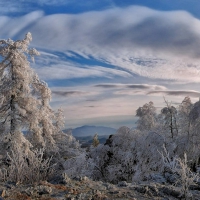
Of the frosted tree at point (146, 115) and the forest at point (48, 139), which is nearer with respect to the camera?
the forest at point (48, 139)

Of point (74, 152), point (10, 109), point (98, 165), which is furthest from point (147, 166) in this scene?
point (10, 109)

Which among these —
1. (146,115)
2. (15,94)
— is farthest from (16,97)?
(146,115)

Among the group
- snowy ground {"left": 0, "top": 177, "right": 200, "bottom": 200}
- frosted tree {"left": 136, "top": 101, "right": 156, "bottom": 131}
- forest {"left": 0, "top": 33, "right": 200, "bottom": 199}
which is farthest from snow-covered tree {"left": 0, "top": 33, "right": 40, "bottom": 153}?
frosted tree {"left": 136, "top": 101, "right": 156, "bottom": 131}

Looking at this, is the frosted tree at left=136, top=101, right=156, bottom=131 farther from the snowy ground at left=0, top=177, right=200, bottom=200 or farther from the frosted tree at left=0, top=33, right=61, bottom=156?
the snowy ground at left=0, top=177, right=200, bottom=200

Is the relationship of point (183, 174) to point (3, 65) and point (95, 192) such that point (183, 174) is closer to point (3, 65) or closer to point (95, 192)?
point (95, 192)

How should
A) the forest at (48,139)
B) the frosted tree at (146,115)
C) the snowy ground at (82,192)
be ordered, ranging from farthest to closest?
the frosted tree at (146,115) < the forest at (48,139) < the snowy ground at (82,192)

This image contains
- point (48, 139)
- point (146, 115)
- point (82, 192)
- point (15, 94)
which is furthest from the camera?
point (146, 115)

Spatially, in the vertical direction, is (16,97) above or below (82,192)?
above

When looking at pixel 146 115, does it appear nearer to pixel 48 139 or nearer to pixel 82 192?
pixel 48 139

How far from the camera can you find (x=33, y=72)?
55.8 feet

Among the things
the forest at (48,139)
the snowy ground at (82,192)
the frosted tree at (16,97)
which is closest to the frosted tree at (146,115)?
the forest at (48,139)

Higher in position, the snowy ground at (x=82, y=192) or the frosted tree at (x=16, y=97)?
the frosted tree at (x=16, y=97)

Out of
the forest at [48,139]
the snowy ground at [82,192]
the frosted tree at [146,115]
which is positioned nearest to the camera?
the snowy ground at [82,192]

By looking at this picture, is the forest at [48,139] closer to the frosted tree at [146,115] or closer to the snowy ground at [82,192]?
the snowy ground at [82,192]
